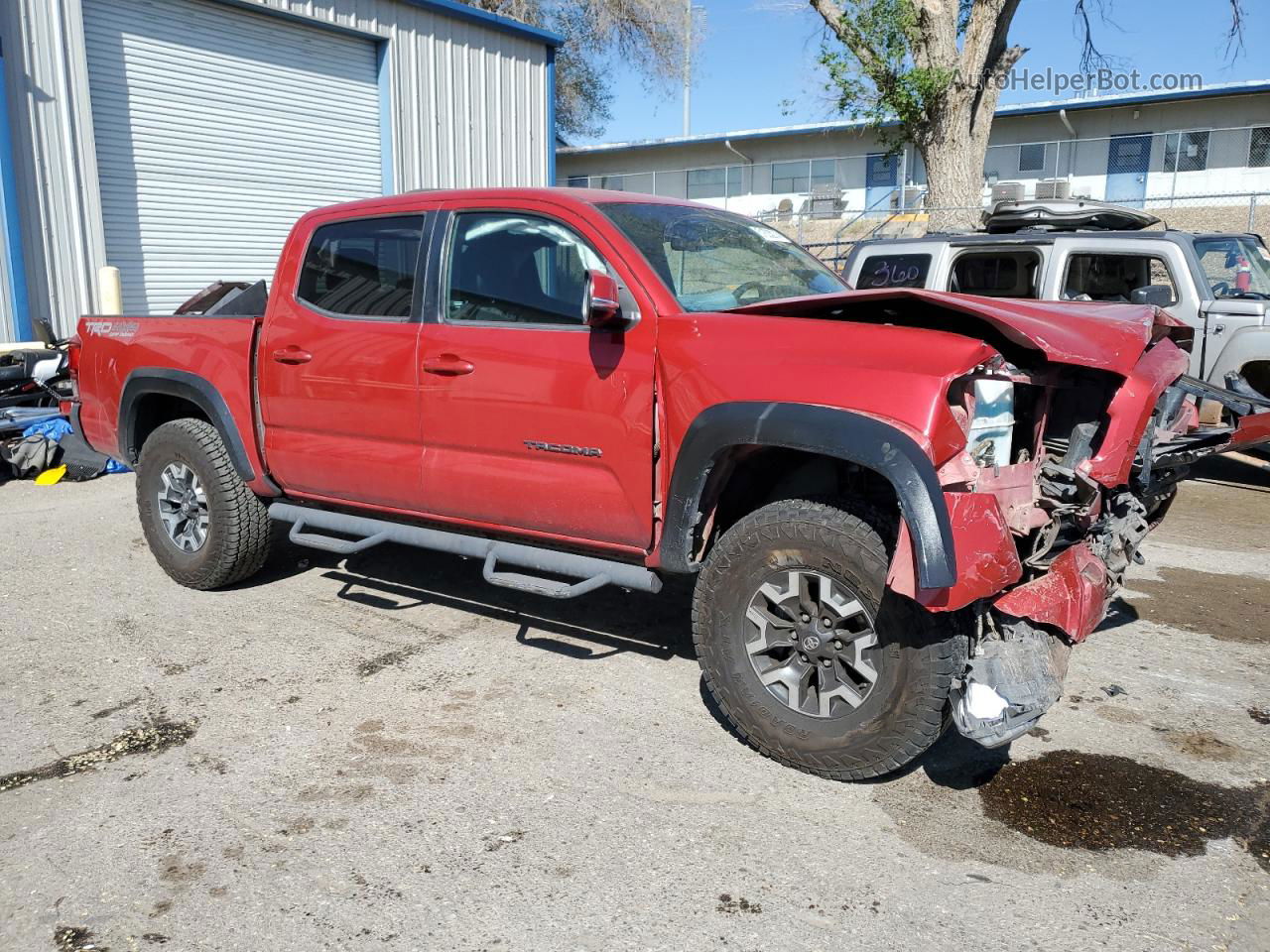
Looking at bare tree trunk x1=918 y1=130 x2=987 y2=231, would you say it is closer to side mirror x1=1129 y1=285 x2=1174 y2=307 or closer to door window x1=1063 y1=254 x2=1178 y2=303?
door window x1=1063 y1=254 x2=1178 y2=303

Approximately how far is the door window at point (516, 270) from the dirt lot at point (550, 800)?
157cm

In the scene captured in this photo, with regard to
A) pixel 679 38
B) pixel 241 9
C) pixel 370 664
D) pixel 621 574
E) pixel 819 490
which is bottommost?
pixel 370 664

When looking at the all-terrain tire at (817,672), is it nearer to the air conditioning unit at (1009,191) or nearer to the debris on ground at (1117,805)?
the debris on ground at (1117,805)

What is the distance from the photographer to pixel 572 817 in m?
3.30

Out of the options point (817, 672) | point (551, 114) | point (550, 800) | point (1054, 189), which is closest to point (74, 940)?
point (550, 800)

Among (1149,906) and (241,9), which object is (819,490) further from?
(241,9)

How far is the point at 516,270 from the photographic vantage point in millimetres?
4312

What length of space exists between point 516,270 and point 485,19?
489 inches

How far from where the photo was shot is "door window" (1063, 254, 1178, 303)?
309 inches

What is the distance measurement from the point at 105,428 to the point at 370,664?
2.59 metres

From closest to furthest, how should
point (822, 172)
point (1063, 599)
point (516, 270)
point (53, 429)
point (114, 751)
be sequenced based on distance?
point (1063, 599)
point (114, 751)
point (516, 270)
point (53, 429)
point (822, 172)

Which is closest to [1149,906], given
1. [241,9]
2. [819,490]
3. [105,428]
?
[819,490]

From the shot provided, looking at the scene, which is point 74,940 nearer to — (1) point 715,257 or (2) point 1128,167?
(1) point 715,257

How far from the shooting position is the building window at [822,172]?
3384cm
